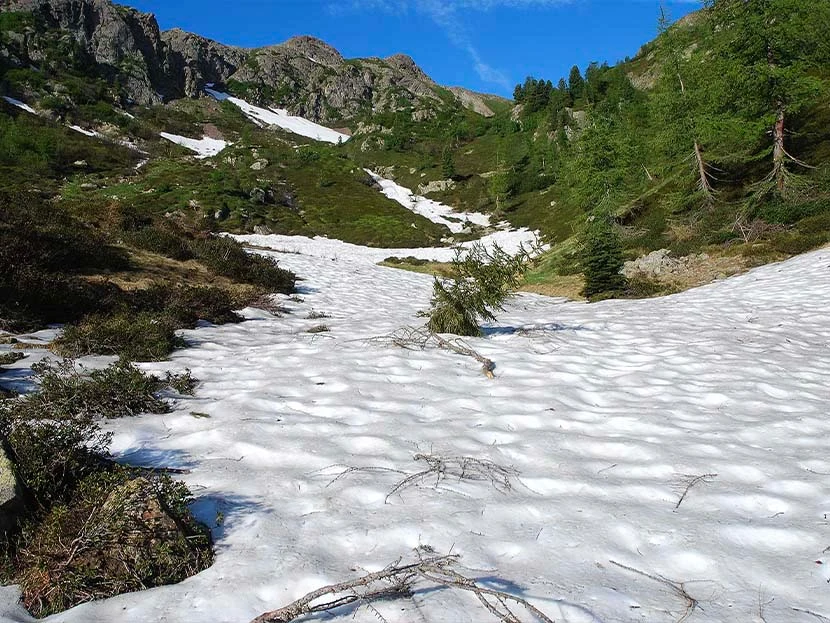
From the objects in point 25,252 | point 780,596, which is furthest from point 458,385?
point 25,252

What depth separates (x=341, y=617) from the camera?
184cm

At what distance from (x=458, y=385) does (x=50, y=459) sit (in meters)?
3.45

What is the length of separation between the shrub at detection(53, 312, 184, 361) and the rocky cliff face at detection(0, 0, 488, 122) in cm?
11959

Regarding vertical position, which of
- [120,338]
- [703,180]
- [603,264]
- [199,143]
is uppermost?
[199,143]

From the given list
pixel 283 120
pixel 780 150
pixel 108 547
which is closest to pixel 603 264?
pixel 780 150

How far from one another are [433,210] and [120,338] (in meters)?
60.0

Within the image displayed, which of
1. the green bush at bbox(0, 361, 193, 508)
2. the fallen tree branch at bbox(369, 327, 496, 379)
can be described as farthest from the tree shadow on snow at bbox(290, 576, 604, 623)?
the fallen tree branch at bbox(369, 327, 496, 379)

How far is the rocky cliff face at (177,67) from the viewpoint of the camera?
375 feet

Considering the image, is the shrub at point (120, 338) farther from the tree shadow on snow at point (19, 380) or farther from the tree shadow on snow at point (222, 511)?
the tree shadow on snow at point (222, 511)

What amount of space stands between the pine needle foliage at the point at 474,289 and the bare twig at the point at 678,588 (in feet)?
14.5

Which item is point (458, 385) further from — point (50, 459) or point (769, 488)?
point (50, 459)

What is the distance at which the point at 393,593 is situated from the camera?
1953 mm

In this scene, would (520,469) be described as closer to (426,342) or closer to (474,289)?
(426,342)

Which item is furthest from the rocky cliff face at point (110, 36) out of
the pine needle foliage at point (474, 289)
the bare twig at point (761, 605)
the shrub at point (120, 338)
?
the bare twig at point (761, 605)
